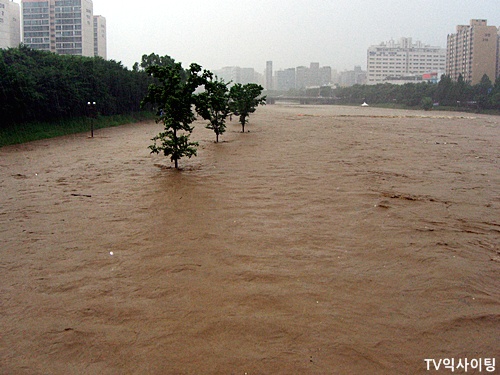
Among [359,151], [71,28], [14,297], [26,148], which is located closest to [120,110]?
[26,148]

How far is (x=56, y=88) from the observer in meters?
25.3

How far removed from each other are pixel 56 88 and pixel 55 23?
2437 inches

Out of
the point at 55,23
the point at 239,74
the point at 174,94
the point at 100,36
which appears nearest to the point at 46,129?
the point at 174,94

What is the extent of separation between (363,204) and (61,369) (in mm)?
6121

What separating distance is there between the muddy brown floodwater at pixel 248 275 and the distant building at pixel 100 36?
85165mm

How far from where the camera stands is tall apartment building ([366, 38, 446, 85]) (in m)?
136

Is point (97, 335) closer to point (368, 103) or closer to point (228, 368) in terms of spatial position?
point (228, 368)

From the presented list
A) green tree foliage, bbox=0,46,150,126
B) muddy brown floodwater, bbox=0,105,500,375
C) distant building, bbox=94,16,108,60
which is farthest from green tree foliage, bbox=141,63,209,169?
distant building, bbox=94,16,108,60

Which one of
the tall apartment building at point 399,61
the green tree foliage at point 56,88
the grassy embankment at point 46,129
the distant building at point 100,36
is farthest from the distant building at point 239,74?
the grassy embankment at point 46,129

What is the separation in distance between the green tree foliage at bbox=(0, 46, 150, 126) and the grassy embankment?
0.39m

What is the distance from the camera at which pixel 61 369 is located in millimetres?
3430

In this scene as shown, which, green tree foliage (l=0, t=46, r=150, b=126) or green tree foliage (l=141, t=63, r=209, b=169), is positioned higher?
green tree foliage (l=0, t=46, r=150, b=126)

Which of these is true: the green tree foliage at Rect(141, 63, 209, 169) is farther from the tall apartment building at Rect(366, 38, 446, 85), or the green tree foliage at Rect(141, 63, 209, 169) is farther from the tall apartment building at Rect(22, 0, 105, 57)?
the tall apartment building at Rect(366, 38, 446, 85)

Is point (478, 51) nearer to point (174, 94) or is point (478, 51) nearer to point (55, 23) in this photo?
point (55, 23)
